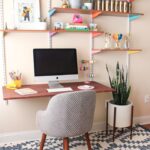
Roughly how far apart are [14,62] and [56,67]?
0.52m

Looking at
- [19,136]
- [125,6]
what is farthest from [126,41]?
[19,136]

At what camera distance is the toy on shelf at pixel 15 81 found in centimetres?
242

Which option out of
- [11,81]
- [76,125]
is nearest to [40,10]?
[11,81]

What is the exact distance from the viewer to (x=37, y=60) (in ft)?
7.88

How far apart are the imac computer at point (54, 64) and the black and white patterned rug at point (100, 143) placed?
716 millimetres

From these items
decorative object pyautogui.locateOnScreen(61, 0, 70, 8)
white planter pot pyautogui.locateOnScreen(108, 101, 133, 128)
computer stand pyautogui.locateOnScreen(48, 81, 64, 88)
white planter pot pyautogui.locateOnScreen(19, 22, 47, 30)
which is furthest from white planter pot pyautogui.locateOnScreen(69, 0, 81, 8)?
white planter pot pyautogui.locateOnScreen(108, 101, 133, 128)

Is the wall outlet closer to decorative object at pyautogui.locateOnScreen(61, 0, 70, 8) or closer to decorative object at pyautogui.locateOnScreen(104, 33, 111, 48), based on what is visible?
decorative object at pyautogui.locateOnScreen(104, 33, 111, 48)

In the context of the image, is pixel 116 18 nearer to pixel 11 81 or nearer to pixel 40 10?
pixel 40 10

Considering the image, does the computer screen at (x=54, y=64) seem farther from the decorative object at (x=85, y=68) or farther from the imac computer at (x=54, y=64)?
the decorative object at (x=85, y=68)

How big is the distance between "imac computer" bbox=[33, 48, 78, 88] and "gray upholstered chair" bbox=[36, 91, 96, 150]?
0.52 m

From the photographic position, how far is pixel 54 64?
2471mm

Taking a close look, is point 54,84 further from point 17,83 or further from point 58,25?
point 58,25

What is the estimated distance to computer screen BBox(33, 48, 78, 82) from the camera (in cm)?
241

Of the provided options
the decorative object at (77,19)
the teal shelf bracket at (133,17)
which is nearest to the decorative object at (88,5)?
the decorative object at (77,19)
